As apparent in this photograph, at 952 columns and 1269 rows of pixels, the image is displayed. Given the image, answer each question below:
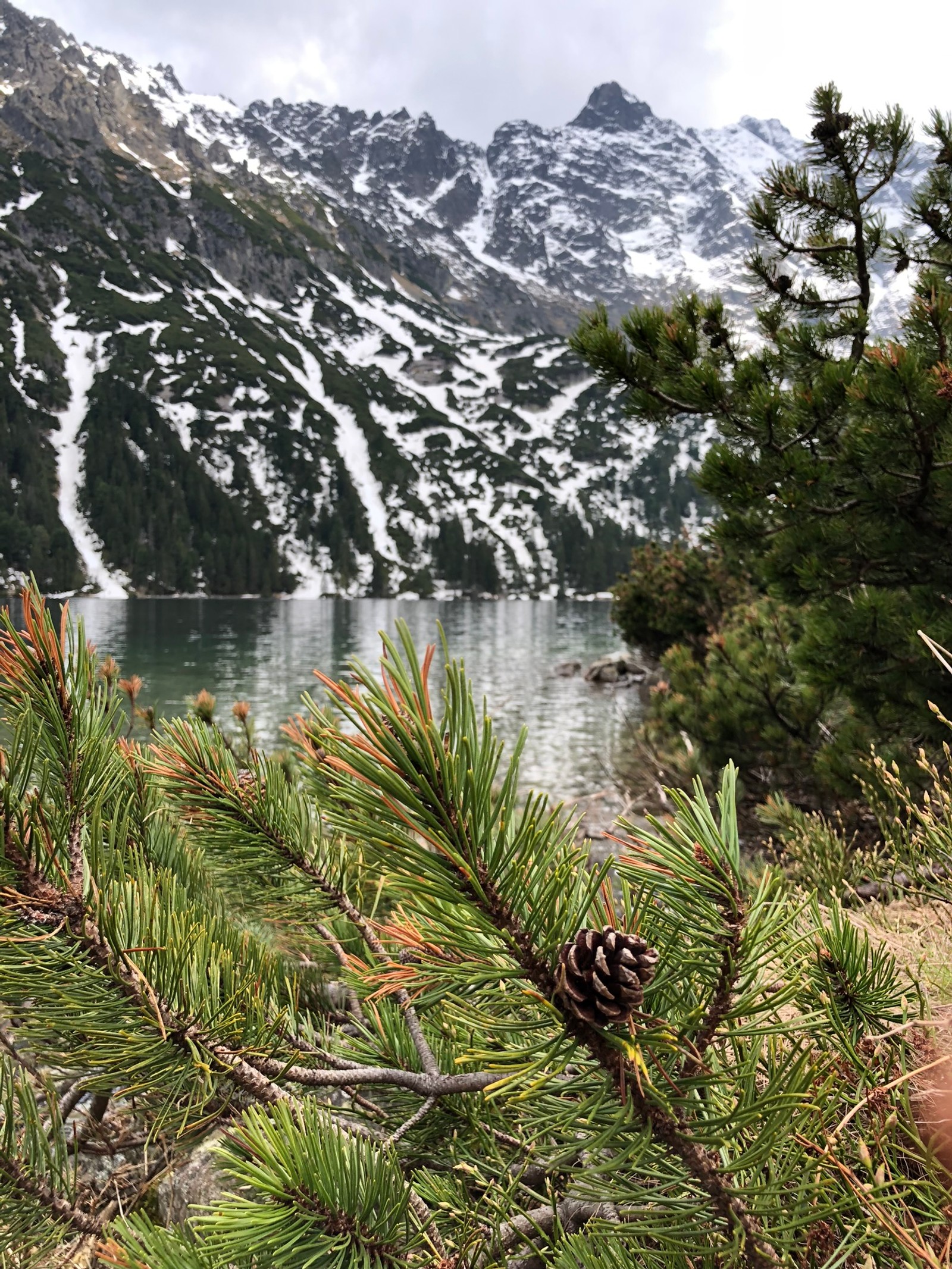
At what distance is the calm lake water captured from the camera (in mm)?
20500

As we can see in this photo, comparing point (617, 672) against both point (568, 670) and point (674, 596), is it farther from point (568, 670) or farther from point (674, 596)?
point (674, 596)

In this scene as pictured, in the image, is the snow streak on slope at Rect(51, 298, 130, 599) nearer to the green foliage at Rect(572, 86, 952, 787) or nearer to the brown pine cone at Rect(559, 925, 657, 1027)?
the green foliage at Rect(572, 86, 952, 787)

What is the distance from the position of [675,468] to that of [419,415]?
7071cm

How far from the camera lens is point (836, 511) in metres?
3.35

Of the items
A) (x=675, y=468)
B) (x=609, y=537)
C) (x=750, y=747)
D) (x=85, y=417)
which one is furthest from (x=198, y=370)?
(x=750, y=747)

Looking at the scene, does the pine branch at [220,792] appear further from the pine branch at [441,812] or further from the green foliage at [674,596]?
the green foliage at [674,596]

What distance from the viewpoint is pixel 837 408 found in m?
3.12

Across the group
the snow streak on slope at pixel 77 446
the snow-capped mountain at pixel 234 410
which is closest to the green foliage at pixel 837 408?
the snow-capped mountain at pixel 234 410

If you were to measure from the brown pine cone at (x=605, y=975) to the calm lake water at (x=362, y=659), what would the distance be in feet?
0.91

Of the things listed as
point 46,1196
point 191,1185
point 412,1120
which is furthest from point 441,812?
point 191,1185

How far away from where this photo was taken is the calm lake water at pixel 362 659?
2050 cm

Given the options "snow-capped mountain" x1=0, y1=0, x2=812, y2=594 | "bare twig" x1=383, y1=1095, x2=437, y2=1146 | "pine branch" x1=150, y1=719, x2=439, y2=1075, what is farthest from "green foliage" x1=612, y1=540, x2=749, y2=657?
"snow-capped mountain" x1=0, y1=0, x2=812, y2=594

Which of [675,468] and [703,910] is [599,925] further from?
[675,468]

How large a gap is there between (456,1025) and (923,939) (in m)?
1.23
